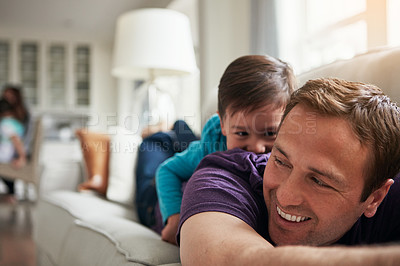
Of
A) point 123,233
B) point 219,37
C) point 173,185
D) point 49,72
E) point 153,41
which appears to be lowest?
point 123,233

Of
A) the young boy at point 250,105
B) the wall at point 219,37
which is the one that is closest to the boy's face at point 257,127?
the young boy at point 250,105

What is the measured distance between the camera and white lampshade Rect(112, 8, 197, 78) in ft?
8.30

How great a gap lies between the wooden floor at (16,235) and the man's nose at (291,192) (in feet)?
7.38

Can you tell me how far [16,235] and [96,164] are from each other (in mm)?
1432

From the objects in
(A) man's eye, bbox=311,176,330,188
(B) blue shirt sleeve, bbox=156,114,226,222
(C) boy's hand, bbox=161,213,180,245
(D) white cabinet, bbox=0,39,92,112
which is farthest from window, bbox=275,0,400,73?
(D) white cabinet, bbox=0,39,92,112

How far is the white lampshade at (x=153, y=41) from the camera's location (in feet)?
8.30

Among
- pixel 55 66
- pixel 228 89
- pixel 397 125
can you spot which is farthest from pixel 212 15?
pixel 55 66

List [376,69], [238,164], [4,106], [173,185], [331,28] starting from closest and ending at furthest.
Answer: [238,164], [376,69], [173,185], [331,28], [4,106]

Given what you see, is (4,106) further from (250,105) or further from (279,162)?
(279,162)

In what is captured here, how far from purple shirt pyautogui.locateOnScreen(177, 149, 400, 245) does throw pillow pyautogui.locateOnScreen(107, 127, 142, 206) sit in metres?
1.42

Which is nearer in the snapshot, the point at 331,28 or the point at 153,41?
the point at 331,28

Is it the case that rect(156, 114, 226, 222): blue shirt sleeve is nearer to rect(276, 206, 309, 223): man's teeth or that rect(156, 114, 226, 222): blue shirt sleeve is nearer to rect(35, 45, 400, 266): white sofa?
rect(35, 45, 400, 266): white sofa

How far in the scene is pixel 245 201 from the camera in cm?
71

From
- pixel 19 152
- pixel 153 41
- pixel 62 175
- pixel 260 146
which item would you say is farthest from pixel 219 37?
pixel 19 152
